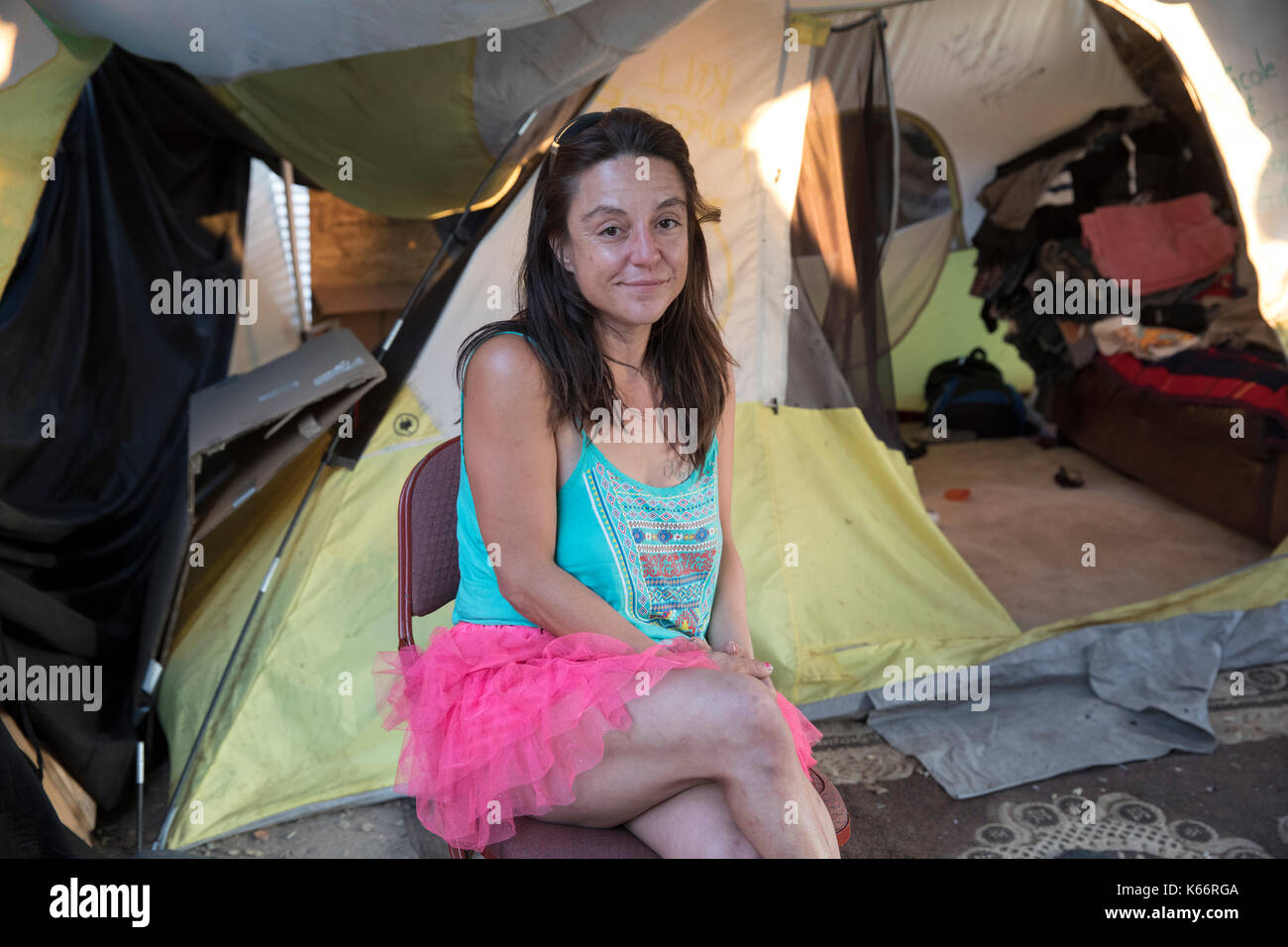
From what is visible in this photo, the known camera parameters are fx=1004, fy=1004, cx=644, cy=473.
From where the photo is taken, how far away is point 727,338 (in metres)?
2.70

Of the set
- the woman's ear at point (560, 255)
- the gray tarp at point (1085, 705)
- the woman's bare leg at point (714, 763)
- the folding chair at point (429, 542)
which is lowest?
the gray tarp at point (1085, 705)

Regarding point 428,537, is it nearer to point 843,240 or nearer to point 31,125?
point 31,125

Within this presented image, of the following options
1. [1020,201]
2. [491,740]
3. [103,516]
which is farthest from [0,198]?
[1020,201]

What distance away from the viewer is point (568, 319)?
145cm

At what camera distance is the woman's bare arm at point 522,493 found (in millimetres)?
1356

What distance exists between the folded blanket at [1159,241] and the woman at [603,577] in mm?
3789

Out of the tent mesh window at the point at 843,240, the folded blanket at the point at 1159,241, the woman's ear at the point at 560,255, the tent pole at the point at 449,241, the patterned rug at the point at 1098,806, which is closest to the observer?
the woman's ear at the point at 560,255

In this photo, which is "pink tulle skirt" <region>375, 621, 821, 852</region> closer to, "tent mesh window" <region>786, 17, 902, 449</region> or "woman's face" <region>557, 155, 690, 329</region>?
"woman's face" <region>557, 155, 690, 329</region>

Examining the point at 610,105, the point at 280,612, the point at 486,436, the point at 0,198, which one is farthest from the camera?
the point at 610,105

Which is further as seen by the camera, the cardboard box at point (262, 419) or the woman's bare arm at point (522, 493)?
the cardboard box at point (262, 419)

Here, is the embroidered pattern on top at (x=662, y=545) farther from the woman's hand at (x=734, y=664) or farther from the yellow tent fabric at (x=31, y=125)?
the yellow tent fabric at (x=31, y=125)

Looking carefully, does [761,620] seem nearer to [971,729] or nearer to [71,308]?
[971,729]

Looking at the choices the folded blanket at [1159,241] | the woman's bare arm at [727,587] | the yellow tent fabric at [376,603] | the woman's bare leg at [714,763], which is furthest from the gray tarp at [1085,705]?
the folded blanket at [1159,241]
